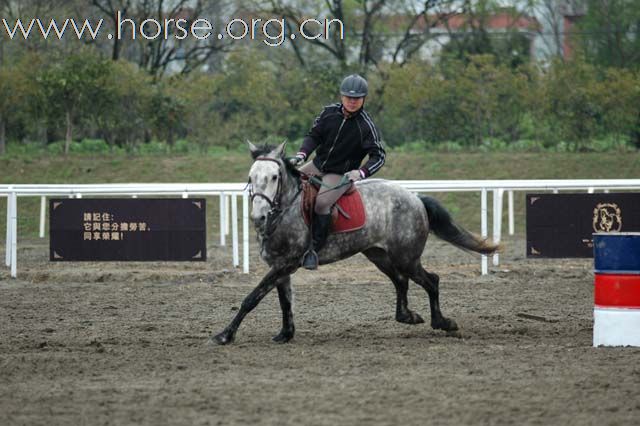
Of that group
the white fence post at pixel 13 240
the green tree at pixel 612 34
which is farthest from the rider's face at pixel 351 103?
the green tree at pixel 612 34

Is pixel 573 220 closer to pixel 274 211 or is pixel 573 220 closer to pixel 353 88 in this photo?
pixel 353 88

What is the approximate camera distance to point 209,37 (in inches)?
1491

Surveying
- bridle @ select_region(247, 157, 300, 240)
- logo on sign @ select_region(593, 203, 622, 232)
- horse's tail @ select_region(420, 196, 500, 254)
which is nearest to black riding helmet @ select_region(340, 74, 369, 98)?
bridle @ select_region(247, 157, 300, 240)

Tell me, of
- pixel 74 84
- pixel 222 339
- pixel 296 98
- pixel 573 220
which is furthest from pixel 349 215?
pixel 296 98

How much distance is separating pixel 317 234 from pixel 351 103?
1.24 m

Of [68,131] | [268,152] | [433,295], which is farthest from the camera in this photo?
[68,131]

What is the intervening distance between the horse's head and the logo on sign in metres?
7.09

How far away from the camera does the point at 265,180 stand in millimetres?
8688

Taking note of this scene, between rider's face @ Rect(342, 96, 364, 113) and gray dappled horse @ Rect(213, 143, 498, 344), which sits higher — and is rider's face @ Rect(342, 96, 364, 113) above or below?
above

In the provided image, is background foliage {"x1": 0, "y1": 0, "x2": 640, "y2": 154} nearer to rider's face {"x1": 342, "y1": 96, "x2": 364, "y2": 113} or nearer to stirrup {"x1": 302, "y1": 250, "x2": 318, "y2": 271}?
rider's face {"x1": 342, "y1": 96, "x2": 364, "y2": 113}

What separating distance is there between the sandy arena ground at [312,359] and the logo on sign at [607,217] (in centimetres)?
97

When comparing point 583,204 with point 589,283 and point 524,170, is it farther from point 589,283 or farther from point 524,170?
point 524,170

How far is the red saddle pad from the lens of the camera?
9398mm

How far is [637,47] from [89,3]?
59.0 ft
